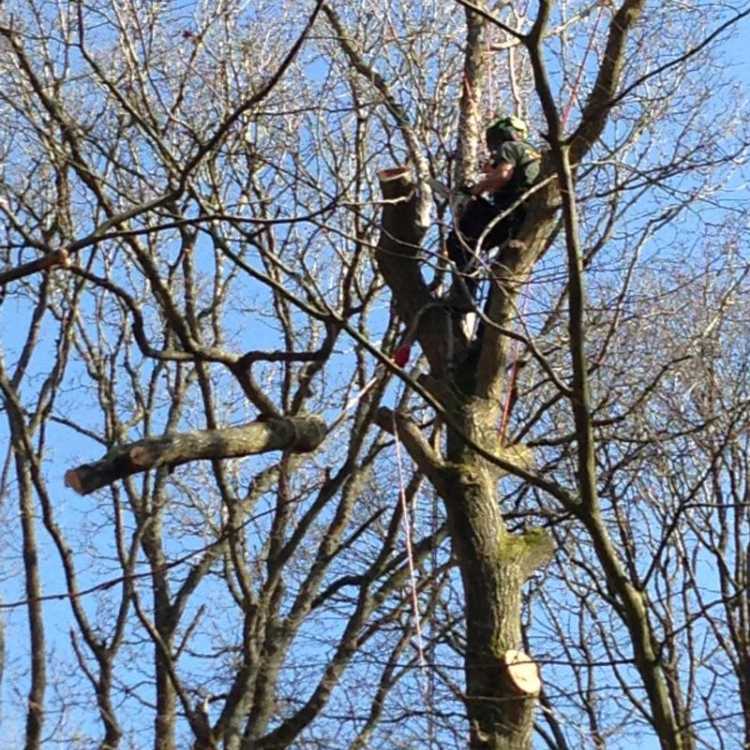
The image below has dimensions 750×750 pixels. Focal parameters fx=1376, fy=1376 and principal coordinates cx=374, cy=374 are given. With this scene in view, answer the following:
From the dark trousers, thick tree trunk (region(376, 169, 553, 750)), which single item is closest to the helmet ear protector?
the dark trousers

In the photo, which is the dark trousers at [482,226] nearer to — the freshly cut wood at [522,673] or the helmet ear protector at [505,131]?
the helmet ear protector at [505,131]

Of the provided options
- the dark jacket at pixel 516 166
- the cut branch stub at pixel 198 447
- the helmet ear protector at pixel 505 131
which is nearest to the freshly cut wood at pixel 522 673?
the cut branch stub at pixel 198 447

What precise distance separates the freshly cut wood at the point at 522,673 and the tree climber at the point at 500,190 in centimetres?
189

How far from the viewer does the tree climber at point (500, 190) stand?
6426 mm

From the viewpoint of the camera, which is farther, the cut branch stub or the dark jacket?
the dark jacket

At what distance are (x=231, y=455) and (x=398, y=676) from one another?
→ 2992 mm

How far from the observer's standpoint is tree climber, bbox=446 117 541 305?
643 cm

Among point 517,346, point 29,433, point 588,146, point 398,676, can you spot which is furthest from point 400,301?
point 29,433

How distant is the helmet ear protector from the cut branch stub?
2.12m

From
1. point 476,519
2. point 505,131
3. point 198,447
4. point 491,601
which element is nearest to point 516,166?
point 505,131

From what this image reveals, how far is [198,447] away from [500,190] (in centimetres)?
241

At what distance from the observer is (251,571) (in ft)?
28.0

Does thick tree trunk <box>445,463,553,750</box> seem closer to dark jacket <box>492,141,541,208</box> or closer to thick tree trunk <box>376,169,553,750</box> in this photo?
thick tree trunk <box>376,169,553,750</box>

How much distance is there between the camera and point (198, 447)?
482 centimetres
